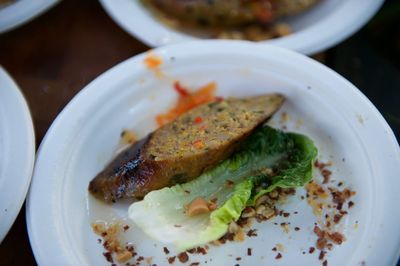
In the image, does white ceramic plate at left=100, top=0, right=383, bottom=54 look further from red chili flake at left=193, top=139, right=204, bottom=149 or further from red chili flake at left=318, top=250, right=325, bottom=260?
red chili flake at left=318, top=250, right=325, bottom=260

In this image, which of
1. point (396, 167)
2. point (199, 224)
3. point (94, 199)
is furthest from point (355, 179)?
point (94, 199)

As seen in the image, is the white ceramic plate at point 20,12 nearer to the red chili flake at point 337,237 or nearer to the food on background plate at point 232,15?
the food on background plate at point 232,15

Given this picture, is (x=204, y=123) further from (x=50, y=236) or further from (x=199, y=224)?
(x=50, y=236)

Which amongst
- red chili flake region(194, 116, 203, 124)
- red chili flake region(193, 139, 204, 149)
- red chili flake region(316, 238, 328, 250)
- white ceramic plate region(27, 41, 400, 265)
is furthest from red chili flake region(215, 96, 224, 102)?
red chili flake region(316, 238, 328, 250)

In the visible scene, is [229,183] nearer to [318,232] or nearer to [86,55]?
[318,232]

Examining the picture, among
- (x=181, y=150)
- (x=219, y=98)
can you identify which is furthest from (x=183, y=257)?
(x=219, y=98)
